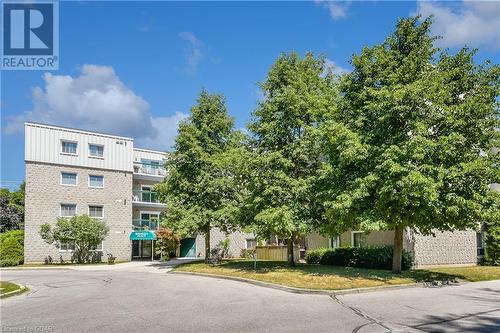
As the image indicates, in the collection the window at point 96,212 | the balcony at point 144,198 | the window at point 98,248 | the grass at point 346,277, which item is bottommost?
the window at point 98,248

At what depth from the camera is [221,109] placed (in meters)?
31.1

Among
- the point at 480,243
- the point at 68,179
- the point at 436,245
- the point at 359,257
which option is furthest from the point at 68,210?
the point at 480,243

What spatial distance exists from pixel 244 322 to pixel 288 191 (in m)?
12.2

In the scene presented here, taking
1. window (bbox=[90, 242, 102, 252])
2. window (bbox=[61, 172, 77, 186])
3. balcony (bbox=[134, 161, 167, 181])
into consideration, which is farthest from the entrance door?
window (bbox=[61, 172, 77, 186])

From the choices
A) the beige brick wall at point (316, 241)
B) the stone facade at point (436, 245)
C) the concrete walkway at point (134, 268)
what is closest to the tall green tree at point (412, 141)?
the stone facade at point (436, 245)

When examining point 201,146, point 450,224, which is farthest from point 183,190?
point 450,224

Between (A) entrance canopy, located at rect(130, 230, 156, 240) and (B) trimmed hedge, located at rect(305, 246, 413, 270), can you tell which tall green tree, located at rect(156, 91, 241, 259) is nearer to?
(B) trimmed hedge, located at rect(305, 246, 413, 270)

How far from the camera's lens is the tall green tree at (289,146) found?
21484mm

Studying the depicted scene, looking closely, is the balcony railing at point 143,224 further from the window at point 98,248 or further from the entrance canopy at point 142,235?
the window at point 98,248

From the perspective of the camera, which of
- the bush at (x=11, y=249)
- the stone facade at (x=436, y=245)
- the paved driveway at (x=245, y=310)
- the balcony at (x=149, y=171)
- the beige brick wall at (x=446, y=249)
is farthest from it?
the balcony at (x=149, y=171)

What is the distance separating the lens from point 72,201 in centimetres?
3738

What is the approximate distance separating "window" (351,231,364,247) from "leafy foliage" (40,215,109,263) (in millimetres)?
20103

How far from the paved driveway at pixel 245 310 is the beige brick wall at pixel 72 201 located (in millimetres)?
19485

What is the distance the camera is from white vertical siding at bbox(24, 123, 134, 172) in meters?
36.1
